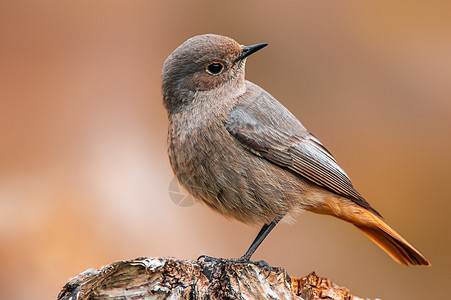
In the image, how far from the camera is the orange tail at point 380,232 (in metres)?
4.82

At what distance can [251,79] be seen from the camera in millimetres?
7160

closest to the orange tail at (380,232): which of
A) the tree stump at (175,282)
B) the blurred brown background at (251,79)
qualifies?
the tree stump at (175,282)

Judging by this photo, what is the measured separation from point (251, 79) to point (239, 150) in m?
2.84

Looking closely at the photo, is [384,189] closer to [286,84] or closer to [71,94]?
[286,84]

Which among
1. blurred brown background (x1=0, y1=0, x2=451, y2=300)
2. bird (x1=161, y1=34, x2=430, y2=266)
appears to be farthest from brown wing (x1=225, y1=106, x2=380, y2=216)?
blurred brown background (x1=0, y1=0, x2=451, y2=300)

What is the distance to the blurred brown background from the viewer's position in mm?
6488

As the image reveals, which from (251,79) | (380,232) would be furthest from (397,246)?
(251,79)

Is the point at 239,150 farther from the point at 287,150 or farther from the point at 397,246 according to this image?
the point at 397,246

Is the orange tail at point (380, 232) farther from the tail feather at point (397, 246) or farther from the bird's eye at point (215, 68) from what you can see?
the bird's eye at point (215, 68)

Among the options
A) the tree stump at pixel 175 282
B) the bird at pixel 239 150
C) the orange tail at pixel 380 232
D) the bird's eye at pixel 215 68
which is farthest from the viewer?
the orange tail at pixel 380 232

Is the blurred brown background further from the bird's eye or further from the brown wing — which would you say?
the bird's eye

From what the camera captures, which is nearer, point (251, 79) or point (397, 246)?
point (397, 246)

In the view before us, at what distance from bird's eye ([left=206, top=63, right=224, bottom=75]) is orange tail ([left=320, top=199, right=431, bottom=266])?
141 cm

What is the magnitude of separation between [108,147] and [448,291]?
427cm
